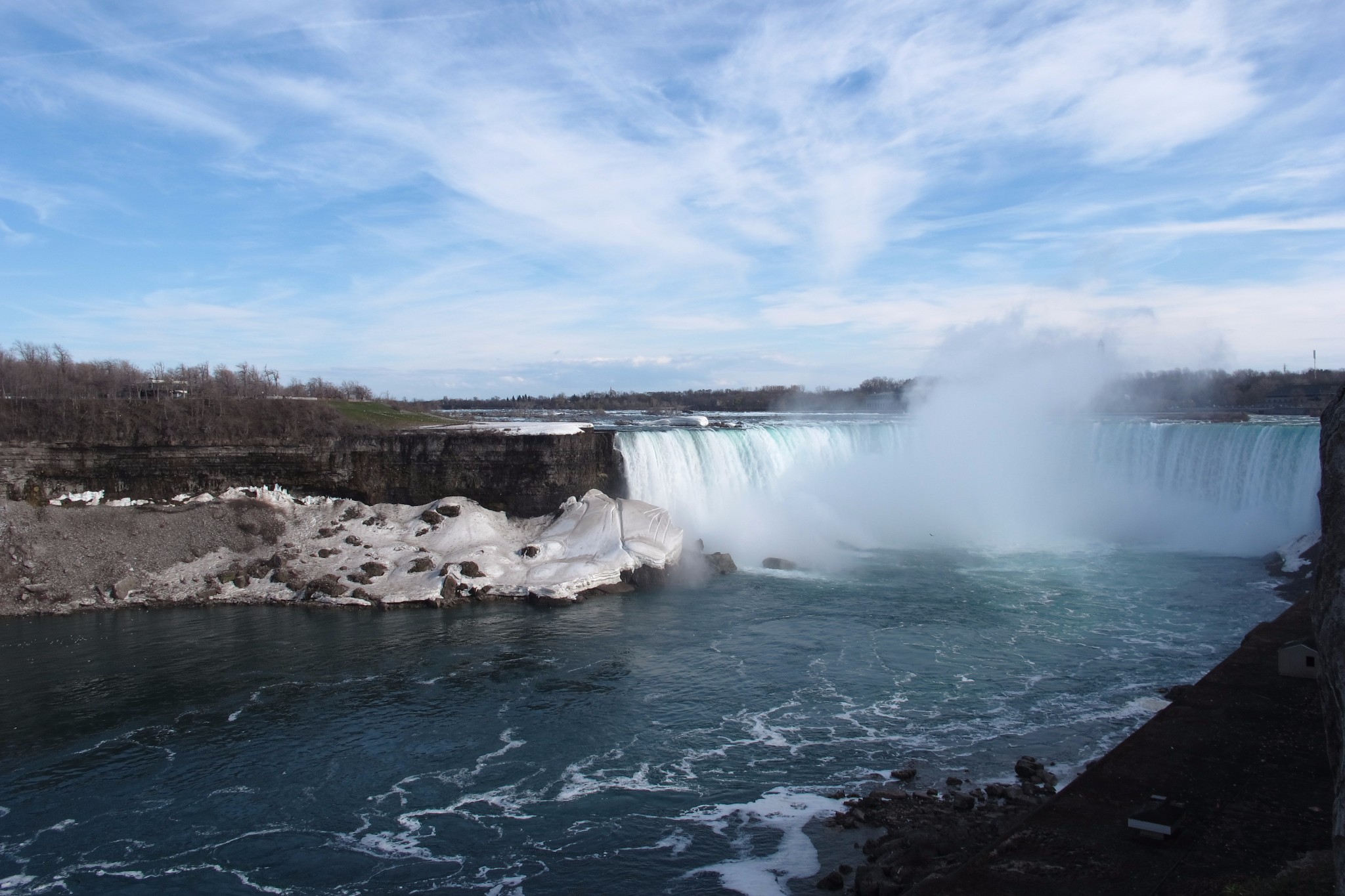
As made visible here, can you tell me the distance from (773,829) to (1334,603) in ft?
20.6

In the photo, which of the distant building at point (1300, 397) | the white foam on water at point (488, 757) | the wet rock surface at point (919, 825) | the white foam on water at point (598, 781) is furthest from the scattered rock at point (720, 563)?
the distant building at point (1300, 397)

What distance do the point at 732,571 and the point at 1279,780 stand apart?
57.6 feet

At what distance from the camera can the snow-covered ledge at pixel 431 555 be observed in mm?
22875

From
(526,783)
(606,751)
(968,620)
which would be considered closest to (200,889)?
(526,783)

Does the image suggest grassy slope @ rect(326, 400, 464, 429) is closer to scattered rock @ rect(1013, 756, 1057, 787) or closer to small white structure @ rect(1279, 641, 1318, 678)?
scattered rock @ rect(1013, 756, 1057, 787)

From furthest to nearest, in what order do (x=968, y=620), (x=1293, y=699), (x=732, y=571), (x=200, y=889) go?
(x=732, y=571)
(x=968, y=620)
(x=1293, y=699)
(x=200, y=889)

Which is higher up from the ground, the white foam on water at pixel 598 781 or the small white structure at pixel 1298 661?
the small white structure at pixel 1298 661

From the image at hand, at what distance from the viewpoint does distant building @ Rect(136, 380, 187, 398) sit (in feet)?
105

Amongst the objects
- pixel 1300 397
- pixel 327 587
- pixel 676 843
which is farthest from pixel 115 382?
pixel 1300 397

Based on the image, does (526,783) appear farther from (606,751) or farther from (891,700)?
(891,700)

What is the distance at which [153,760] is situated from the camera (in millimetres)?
12523

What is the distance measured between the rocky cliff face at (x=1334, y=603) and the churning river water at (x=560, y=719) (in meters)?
4.87

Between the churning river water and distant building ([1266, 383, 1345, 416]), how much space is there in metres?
34.9

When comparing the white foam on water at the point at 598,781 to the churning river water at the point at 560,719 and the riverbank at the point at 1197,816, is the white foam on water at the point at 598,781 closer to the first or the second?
the churning river water at the point at 560,719
